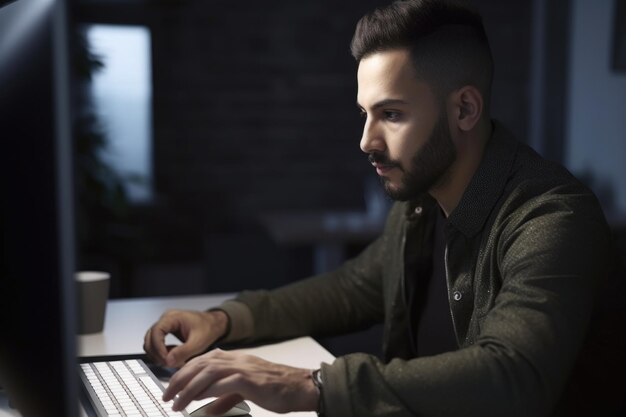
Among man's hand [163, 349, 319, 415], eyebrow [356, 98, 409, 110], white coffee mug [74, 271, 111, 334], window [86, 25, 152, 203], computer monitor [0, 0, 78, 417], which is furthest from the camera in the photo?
window [86, 25, 152, 203]

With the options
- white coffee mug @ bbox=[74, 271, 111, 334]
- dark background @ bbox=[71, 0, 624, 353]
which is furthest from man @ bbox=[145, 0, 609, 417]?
dark background @ bbox=[71, 0, 624, 353]

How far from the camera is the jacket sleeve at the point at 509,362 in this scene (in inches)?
33.0

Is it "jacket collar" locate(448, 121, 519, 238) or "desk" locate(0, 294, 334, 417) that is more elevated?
"jacket collar" locate(448, 121, 519, 238)

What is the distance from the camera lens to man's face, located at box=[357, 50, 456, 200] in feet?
3.75

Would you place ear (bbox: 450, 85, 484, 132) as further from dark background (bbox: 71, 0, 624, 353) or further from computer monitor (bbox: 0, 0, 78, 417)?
dark background (bbox: 71, 0, 624, 353)

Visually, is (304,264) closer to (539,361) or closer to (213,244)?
(213,244)

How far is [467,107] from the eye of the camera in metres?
1.20

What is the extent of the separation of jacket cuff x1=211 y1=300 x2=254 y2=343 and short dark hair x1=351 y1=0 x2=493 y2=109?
454 mm

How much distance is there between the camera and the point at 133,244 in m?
4.52

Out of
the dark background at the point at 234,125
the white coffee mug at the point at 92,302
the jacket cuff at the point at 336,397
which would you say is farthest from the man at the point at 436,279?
the dark background at the point at 234,125

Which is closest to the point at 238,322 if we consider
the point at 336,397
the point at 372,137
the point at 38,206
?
the point at 372,137

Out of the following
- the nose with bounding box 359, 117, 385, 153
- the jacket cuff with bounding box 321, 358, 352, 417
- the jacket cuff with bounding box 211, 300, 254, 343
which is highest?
the nose with bounding box 359, 117, 385, 153

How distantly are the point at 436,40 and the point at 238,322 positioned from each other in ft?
1.79

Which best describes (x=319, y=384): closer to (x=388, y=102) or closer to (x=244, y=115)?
(x=388, y=102)
